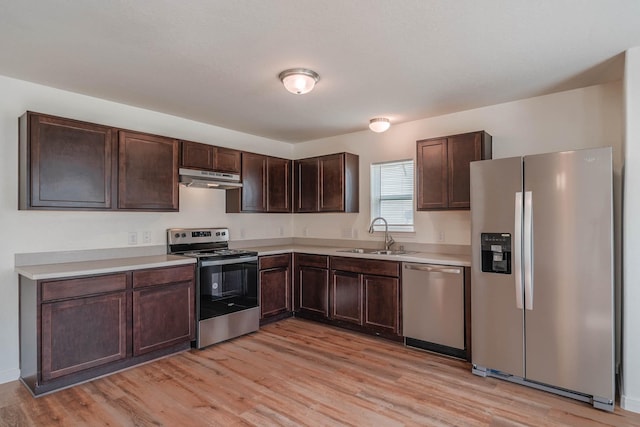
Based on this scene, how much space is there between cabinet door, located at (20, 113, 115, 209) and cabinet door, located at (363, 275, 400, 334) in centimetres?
272

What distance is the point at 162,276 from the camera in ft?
10.7

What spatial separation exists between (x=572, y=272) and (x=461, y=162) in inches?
55.3

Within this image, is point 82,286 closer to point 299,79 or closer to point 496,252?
point 299,79

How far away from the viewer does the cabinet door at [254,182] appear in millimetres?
4363

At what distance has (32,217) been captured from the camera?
9.88ft

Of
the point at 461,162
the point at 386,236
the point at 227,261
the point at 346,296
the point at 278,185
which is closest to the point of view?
the point at 461,162

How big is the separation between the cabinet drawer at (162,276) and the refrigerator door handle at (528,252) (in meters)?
2.97

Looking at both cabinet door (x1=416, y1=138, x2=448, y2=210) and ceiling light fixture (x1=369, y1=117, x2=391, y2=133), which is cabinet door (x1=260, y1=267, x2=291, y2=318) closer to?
cabinet door (x1=416, y1=138, x2=448, y2=210)

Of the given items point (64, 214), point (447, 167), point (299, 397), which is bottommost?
point (299, 397)

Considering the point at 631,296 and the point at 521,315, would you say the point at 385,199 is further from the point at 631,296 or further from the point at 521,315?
the point at 631,296

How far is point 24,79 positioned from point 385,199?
3.80 m

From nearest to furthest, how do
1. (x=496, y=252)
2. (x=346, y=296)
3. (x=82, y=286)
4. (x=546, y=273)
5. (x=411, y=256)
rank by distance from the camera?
1. (x=546, y=273)
2. (x=82, y=286)
3. (x=496, y=252)
4. (x=411, y=256)
5. (x=346, y=296)

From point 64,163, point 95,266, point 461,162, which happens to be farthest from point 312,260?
point 64,163

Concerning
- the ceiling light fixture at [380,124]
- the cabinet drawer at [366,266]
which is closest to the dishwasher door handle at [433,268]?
the cabinet drawer at [366,266]
